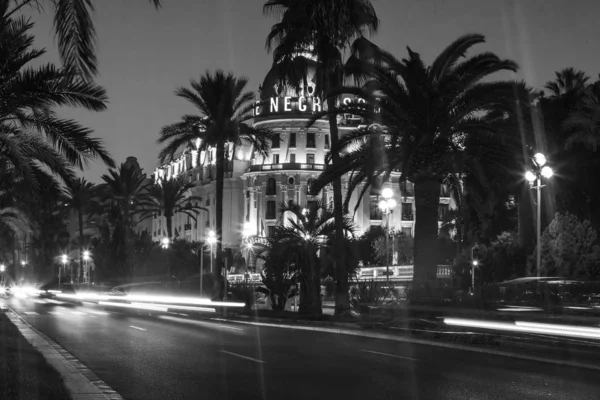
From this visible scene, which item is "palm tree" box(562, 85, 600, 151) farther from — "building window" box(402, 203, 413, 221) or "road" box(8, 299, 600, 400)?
"building window" box(402, 203, 413, 221)

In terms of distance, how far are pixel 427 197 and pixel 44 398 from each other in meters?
18.9

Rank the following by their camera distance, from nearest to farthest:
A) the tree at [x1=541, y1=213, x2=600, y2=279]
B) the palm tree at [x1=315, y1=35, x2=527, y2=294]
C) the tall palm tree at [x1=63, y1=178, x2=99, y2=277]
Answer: the palm tree at [x1=315, y1=35, x2=527, y2=294] → the tree at [x1=541, y1=213, x2=600, y2=279] → the tall palm tree at [x1=63, y1=178, x2=99, y2=277]

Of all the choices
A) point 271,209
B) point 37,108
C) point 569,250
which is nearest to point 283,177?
point 271,209

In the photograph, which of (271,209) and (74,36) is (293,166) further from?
(74,36)

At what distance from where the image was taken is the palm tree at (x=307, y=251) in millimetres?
31688

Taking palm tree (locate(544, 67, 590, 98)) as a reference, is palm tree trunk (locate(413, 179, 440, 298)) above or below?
below

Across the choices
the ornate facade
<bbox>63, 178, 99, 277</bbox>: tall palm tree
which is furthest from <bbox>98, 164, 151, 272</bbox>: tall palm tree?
the ornate facade

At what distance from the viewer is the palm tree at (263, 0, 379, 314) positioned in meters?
30.4

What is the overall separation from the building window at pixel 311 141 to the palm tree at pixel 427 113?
7991 centimetres

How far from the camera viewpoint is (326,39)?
102 feet

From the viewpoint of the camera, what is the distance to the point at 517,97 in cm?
2591

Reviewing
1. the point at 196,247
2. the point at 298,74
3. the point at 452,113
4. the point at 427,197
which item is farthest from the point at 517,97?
the point at 196,247

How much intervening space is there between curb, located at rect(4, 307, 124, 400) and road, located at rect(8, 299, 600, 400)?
0.79 ft

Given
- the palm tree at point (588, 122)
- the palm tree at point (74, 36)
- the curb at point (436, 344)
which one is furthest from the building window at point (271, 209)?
the palm tree at point (74, 36)
